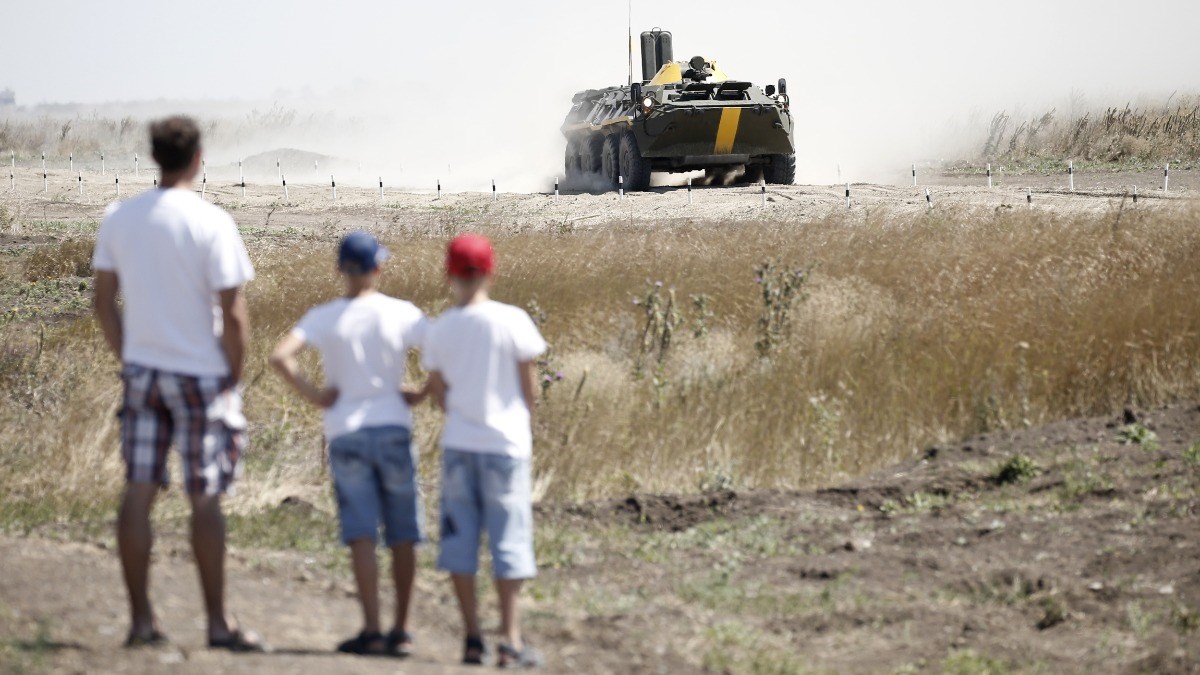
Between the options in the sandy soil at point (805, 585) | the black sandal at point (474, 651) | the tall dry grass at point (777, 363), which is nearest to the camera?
the black sandal at point (474, 651)

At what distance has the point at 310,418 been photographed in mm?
9562

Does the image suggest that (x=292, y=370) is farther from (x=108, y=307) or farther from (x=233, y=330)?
(x=108, y=307)

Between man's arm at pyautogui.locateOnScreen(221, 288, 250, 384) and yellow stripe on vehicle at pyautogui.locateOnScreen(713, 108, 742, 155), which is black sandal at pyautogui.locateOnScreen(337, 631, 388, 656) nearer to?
man's arm at pyautogui.locateOnScreen(221, 288, 250, 384)

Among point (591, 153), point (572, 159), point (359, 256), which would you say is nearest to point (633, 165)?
point (591, 153)

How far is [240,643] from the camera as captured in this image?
4.88 m

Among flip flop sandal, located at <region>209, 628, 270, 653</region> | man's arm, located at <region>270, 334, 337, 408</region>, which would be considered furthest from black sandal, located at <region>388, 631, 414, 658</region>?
man's arm, located at <region>270, 334, 337, 408</region>

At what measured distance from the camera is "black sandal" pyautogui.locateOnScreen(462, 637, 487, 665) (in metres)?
4.92

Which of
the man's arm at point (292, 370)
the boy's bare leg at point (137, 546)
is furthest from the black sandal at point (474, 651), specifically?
the boy's bare leg at point (137, 546)

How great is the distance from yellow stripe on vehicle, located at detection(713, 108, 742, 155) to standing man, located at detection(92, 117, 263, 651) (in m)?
20.9

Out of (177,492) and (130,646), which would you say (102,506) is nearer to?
(177,492)

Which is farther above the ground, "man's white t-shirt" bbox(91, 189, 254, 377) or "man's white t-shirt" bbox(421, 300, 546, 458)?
"man's white t-shirt" bbox(91, 189, 254, 377)

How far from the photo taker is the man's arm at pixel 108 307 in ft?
16.0

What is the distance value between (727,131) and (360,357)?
69.7 feet

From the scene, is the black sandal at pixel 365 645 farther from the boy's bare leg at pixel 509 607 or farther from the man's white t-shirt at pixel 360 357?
the man's white t-shirt at pixel 360 357
